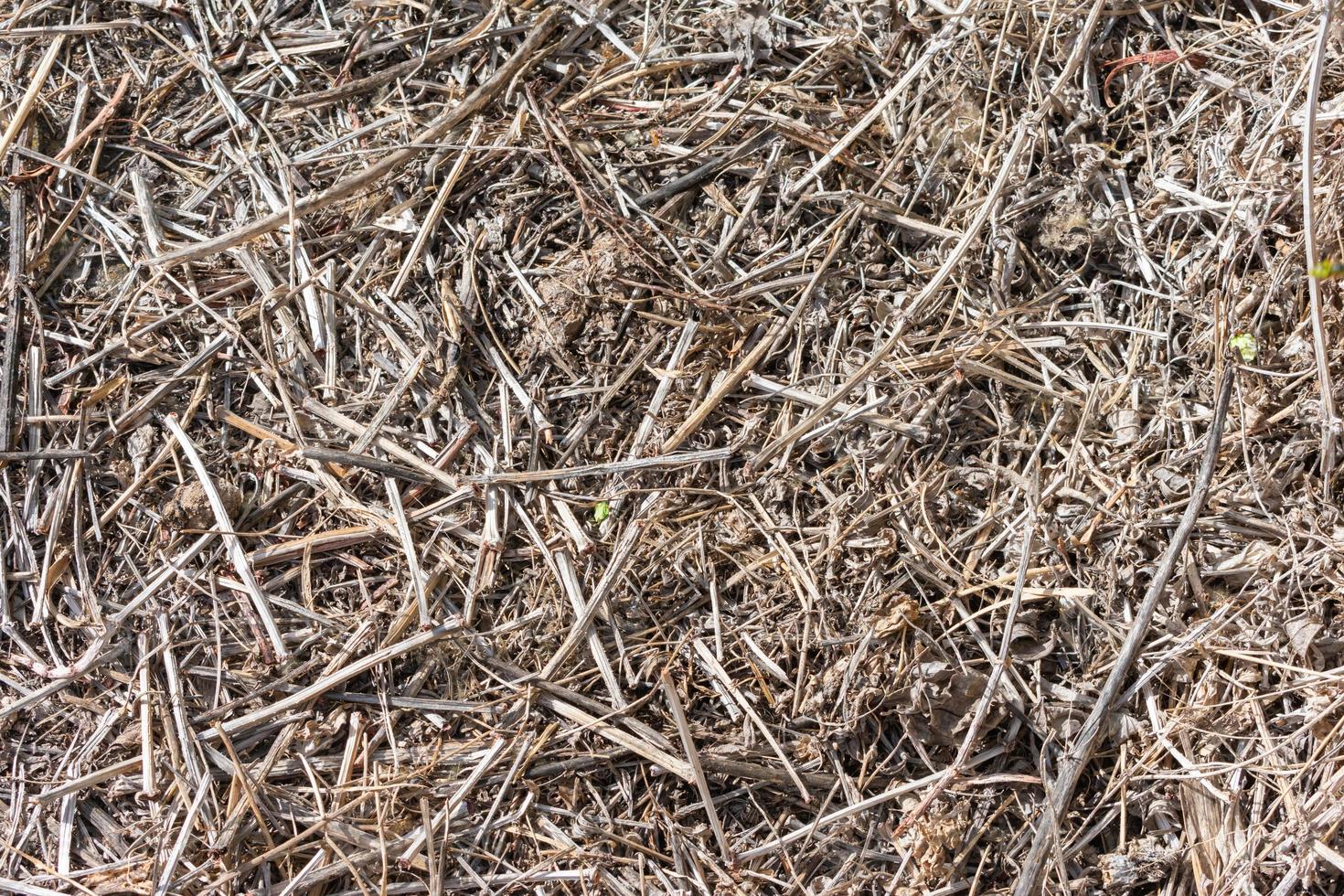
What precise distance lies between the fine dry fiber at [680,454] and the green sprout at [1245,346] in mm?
48

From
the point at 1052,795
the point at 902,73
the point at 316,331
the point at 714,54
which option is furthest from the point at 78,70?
the point at 1052,795

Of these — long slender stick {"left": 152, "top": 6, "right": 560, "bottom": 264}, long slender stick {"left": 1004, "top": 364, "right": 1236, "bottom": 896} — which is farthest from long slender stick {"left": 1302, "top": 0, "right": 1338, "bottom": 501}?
long slender stick {"left": 152, "top": 6, "right": 560, "bottom": 264}

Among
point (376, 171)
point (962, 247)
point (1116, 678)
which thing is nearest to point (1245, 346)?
point (962, 247)

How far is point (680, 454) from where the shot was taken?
217 centimetres

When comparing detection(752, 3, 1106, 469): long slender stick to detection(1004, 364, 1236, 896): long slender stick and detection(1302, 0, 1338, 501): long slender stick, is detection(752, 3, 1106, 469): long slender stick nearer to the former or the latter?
detection(1302, 0, 1338, 501): long slender stick

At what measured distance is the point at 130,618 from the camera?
7.25ft

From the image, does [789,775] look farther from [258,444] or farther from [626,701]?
[258,444]

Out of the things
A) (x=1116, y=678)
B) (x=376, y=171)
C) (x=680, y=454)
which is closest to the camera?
(x=1116, y=678)

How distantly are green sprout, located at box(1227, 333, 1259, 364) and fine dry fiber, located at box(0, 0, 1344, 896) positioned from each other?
0.16 feet

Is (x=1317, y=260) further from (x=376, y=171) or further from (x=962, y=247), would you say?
(x=376, y=171)

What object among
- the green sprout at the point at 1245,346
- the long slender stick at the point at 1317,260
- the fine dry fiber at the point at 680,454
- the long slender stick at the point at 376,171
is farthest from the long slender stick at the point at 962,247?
the long slender stick at the point at 376,171

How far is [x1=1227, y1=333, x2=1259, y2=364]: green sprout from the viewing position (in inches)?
82.6

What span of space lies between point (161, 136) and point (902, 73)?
174 cm

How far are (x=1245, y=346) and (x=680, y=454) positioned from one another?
1.19 meters
